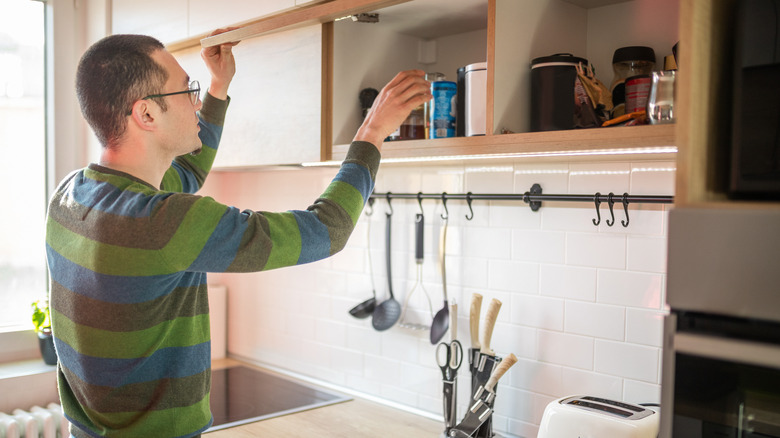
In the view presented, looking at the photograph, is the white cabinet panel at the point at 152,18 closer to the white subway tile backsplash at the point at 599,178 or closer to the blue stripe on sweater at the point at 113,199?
the blue stripe on sweater at the point at 113,199

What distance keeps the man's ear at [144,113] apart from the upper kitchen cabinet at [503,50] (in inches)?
20.4

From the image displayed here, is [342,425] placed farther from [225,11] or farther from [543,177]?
[225,11]

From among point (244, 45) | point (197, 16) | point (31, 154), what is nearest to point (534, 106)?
point (244, 45)

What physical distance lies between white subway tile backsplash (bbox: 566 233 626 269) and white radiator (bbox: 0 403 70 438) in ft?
5.33

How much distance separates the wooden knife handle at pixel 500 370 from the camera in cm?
165

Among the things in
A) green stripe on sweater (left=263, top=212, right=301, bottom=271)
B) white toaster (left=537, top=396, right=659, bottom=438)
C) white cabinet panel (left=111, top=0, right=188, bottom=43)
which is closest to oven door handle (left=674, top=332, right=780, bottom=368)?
white toaster (left=537, top=396, right=659, bottom=438)

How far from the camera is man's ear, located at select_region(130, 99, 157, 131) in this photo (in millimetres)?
1302

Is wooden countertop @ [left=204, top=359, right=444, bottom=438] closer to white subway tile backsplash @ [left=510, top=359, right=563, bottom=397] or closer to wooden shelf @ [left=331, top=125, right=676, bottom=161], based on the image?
white subway tile backsplash @ [left=510, top=359, right=563, bottom=397]

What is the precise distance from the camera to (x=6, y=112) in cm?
263

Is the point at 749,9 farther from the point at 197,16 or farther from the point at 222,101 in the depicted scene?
the point at 197,16

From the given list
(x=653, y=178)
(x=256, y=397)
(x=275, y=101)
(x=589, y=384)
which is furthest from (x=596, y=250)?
(x=256, y=397)

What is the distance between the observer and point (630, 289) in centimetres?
162

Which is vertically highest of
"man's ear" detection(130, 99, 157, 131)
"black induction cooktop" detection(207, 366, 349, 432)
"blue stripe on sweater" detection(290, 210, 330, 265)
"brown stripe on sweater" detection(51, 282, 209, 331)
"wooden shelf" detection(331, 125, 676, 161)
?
"man's ear" detection(130, 99, 157, 131)

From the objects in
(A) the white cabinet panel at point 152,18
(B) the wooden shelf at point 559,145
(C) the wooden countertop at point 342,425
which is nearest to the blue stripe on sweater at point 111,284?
(B) the wooden shelf at point 559,145
